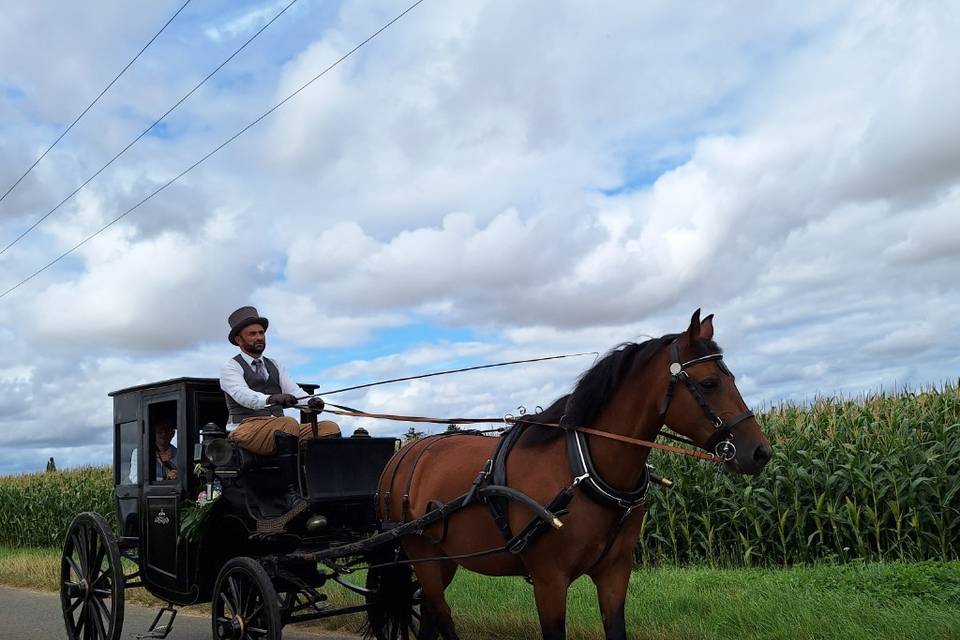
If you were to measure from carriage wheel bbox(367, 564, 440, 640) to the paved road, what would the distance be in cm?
141

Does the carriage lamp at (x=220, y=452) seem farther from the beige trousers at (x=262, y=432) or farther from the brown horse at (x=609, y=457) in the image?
the brown horse at (x=609, y=457)

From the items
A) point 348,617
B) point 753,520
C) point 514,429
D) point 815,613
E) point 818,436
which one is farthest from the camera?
point 818,436

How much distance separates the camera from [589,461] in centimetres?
469

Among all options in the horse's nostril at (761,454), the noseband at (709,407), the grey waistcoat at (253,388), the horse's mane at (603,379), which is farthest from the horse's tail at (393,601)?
the horse's nostril at (761,454)

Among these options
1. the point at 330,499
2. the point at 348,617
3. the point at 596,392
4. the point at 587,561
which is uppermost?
the point at 596,392

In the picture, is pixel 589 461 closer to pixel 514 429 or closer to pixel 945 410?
pixel 514 429

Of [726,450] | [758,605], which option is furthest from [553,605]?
[758,605]

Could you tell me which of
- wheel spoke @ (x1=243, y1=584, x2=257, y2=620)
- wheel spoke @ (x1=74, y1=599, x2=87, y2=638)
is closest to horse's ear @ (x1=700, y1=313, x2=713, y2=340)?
wheel spoke @ (x1=243, y1=584, x2=257, y2=620)

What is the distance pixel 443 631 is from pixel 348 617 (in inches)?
125

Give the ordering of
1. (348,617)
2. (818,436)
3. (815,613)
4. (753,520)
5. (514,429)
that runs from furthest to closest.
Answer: (818,436) < (753,520) < (348,617) < (815,613) < (514,429)

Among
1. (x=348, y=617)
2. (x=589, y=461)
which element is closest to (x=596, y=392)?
(x=589, y=461)

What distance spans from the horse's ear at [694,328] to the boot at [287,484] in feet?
9.66

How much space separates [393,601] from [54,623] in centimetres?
469

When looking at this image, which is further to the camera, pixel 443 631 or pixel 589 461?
pixel 443 631
